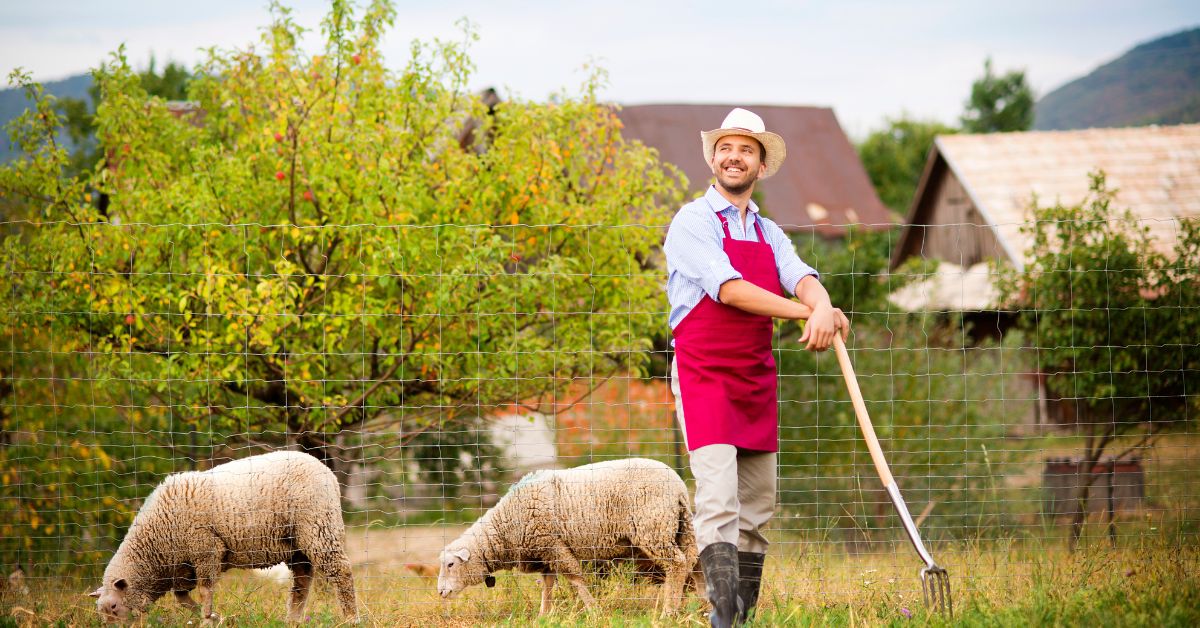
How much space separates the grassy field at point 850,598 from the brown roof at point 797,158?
20.3m

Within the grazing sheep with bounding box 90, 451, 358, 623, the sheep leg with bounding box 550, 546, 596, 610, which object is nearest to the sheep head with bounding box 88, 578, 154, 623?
the grazing sheep with bounding box 90, 451, 358, 623

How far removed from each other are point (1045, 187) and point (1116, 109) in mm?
16349

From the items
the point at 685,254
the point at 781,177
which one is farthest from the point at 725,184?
the point at 781,177

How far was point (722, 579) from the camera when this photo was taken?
12.9ft

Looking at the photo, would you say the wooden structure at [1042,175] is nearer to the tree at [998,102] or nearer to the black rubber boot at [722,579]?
the black rubber boot at [722,579]

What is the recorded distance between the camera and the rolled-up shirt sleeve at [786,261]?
4.30 meters

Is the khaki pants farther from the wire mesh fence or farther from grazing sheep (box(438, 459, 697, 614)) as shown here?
grazing sheep (box(438, 459, 697, 614))

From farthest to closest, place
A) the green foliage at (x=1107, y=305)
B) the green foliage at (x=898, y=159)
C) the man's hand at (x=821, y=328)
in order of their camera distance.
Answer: the green foliage at (x=898, y=159)
the green foliage at (x=1107, y=305)
the man's hand at (x=821, y=328)

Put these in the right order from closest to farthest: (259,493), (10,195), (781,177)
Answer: (259,493) < (10,195) < (781,177)

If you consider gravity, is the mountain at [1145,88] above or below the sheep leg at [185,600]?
above

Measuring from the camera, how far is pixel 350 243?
695 centimetres

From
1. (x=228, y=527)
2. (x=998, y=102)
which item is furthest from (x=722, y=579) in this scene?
(x=998, y=102)

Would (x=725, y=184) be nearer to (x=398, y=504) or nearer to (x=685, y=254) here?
(x=685, y=254)

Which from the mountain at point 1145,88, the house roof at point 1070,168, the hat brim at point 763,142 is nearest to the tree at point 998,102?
the mountain at point 1145,88
